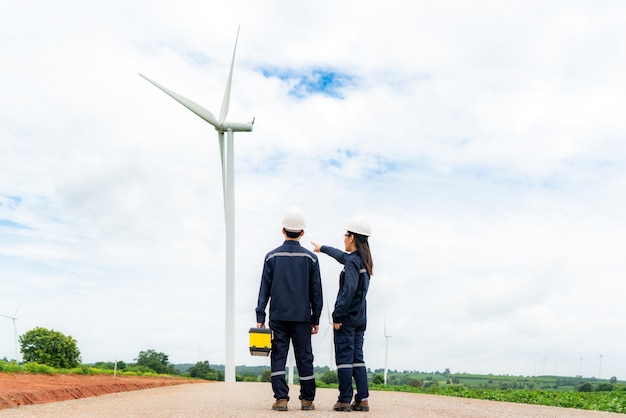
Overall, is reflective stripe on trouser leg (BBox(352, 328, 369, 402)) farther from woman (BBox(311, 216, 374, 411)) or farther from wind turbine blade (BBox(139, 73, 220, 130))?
wind turbine blade (BBox(139, 73, 220, 130))

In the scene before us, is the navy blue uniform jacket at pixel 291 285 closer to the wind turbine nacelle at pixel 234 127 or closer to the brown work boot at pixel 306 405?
the brown work boot at pixel 306 405

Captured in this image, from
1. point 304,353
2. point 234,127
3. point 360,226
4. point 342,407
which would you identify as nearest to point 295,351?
point 304,353

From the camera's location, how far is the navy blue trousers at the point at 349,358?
411 inches

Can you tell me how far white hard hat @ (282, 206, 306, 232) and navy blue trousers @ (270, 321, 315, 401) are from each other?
138cm

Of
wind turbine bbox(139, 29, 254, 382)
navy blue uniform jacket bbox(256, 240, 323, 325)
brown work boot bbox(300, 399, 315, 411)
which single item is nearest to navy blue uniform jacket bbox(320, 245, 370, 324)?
navy blue uniform jacket bbox(256, 240, 323, 325)

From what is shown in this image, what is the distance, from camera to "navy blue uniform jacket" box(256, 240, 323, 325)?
10609 millimetres

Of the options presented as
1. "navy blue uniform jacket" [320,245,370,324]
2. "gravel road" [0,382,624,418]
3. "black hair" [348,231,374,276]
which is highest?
"black hair" [348,231,374,276]

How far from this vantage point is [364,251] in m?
10.7

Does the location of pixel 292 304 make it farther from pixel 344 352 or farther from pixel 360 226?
pixel 360 226

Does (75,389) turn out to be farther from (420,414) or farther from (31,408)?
(420,414)

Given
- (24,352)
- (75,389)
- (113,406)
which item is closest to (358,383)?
(113,406)

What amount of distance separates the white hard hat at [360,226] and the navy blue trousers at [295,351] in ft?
5.01

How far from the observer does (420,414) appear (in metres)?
11.1

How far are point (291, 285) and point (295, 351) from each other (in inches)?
39.1
